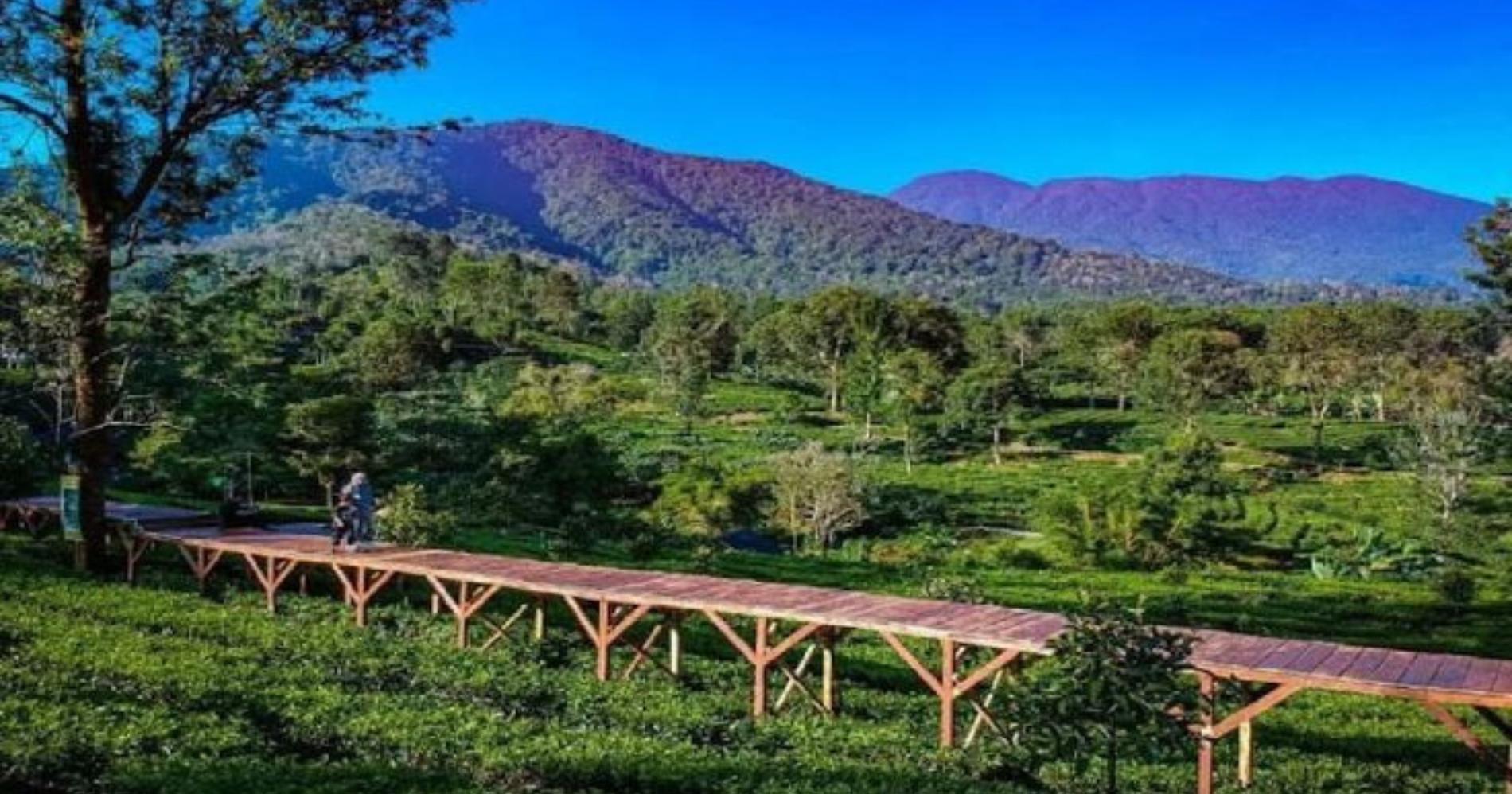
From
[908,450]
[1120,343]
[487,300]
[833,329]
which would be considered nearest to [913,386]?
[908,450]

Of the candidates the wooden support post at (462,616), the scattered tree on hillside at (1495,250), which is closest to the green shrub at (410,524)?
the wooden support post at (462,616)

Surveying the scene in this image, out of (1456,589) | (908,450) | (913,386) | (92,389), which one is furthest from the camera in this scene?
(913,386)

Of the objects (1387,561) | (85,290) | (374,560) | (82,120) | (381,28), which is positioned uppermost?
(381,28)

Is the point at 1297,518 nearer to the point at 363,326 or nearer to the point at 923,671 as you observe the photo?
the point at 923,671

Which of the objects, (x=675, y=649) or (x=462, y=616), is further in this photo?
(x=462, y=616)

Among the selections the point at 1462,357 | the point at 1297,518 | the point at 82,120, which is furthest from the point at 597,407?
the point at 1462,357

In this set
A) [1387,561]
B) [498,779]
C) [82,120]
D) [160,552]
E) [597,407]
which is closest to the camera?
[498,779]

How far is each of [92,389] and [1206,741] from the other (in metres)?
16.9

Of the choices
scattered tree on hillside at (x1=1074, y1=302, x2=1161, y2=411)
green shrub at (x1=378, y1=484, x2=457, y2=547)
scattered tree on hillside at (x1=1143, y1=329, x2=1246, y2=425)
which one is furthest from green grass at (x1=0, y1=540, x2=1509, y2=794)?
scattered tree on hillside at (x1=1074, y1=302, x2=1161, y2=411)

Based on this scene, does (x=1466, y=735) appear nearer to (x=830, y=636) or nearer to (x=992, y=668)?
(x=992, y=668)

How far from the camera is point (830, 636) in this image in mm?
13250

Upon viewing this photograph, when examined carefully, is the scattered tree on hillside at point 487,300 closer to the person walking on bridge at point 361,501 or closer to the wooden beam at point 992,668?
the person walking on bridge at point 361,501

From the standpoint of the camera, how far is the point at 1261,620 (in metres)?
23.0

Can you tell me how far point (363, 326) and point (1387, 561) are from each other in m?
61.1
